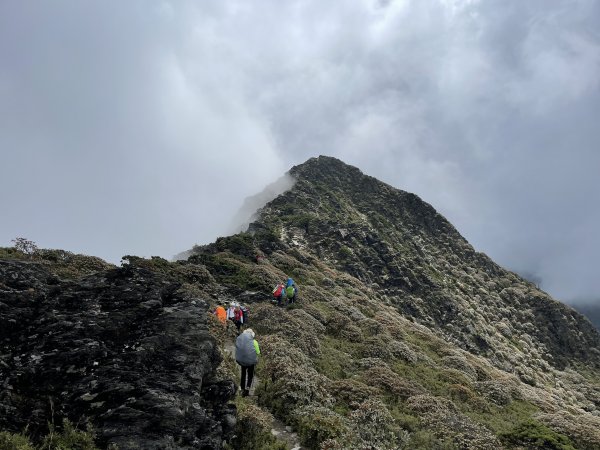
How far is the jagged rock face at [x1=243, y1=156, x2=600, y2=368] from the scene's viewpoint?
204 feet

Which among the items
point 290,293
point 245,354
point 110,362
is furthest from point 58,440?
point 290,293

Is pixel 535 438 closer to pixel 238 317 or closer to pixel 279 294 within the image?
pixel 238 317

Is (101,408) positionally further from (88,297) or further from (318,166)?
(318,166)

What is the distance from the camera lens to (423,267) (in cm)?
7569

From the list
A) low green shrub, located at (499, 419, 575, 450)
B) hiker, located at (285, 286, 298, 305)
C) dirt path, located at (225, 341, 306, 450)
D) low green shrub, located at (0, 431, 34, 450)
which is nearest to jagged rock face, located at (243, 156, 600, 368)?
hiker, located at (285, 286, 298, 305)

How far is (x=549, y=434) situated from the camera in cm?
1719

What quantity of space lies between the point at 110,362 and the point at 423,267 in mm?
71330

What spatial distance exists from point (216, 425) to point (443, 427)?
Answer: 8.96 m

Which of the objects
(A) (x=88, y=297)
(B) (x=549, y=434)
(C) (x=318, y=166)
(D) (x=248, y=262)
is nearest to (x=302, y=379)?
(A) (x=88, y=297)

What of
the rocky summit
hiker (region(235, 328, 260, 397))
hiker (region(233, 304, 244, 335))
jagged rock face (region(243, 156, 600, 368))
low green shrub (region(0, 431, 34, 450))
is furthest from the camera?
jagged rock face (region(243, 156, 600, 368))

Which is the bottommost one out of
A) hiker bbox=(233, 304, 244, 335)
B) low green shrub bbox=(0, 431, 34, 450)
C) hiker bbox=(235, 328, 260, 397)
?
low green shrub bbox=(0, 431, 34, 450)

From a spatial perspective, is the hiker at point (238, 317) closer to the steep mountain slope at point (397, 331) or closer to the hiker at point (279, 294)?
the steep mountain slope at point (397, 331)

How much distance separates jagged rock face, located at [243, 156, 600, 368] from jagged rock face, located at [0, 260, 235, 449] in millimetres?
38486

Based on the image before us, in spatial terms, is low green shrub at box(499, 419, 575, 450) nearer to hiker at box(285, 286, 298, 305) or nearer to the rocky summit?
the rocky summit
